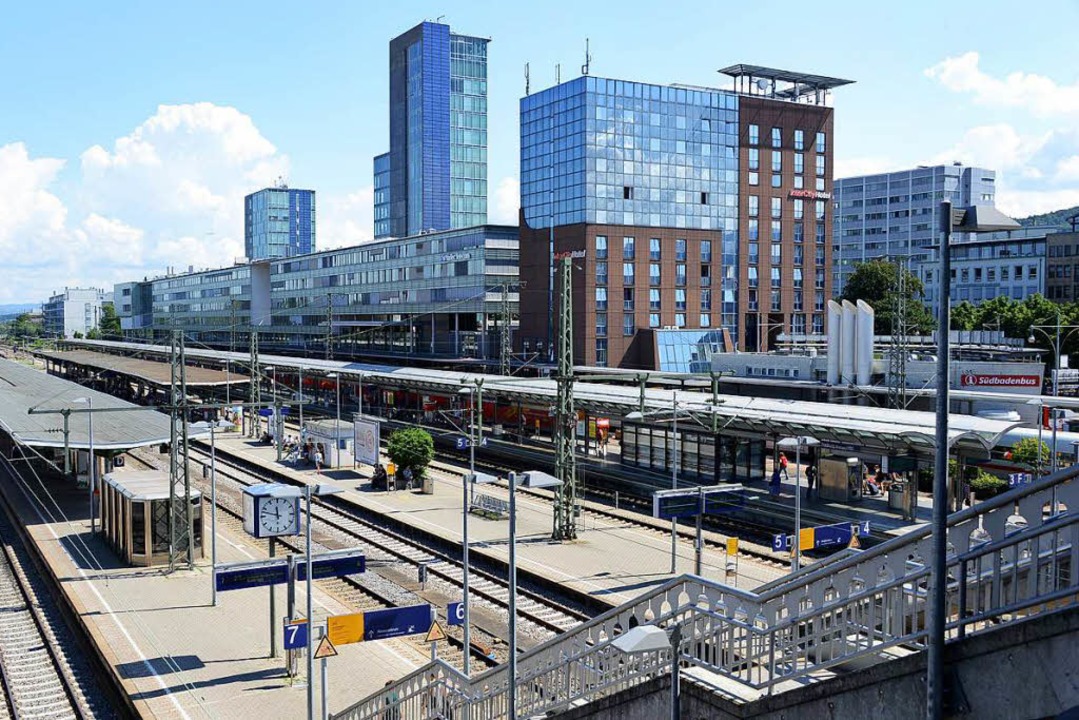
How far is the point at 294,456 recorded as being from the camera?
5084 centimetres

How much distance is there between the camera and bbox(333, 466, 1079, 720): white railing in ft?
25.9

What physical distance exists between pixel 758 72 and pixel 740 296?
18552 mm

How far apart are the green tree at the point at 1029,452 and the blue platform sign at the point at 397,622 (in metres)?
21.1

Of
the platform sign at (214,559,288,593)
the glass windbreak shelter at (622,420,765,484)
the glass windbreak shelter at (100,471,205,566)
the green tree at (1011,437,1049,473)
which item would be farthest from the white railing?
the glass windbreak shelter at (622,420,765,484)

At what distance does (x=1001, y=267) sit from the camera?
11544 centimetres

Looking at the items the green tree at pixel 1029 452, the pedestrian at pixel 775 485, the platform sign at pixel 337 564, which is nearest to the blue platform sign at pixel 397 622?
the platform sign at pixel 337 564

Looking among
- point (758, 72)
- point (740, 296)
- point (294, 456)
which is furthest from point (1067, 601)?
point (758, 72)

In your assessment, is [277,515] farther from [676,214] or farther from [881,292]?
[881,292]

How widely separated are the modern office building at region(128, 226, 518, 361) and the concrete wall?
194 feet

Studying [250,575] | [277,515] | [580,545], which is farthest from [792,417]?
[250,575]

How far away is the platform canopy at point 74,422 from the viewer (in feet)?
115

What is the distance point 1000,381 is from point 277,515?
141 ft

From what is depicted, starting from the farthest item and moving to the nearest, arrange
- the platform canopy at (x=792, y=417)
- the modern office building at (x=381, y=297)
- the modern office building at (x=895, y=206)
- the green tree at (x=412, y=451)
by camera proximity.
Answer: the modern office building at (x=895, y=206), the modern office building at (x=381, y=297), the green tree at (x=412, y=451), the platform canopy at (x=792, y=417)

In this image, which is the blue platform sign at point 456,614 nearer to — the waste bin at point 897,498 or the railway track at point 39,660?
the railway track at point 39,660
